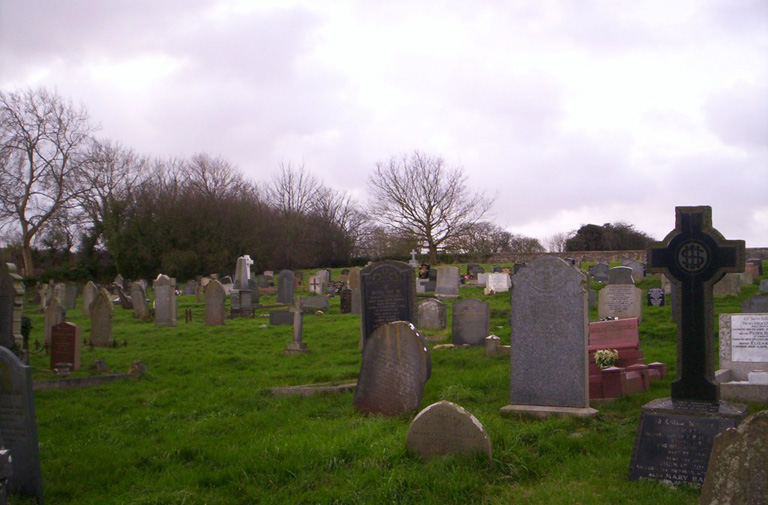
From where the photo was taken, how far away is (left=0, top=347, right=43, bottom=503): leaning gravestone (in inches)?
201

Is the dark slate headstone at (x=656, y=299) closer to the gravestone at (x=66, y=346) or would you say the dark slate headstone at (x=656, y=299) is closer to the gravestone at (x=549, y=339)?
the gravestone at (x=549, y=339)

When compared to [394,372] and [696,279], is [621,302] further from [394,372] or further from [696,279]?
[696,279]

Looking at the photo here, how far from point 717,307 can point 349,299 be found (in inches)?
387

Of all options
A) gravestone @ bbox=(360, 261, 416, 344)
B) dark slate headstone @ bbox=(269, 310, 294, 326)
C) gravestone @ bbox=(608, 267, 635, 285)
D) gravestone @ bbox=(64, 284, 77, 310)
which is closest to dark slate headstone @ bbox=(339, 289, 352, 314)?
dark slate headstone @ bbox=(269, 310, 294, 326)

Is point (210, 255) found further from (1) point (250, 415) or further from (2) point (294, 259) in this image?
(1) point (250, 415)

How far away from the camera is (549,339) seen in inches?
290

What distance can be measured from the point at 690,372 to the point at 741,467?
2.50 meters

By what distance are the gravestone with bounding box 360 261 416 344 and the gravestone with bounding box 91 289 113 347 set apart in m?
5.99

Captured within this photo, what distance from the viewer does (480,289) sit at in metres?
26.6

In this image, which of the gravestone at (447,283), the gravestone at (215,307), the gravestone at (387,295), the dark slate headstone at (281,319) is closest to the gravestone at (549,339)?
the gravestone at (387,295)

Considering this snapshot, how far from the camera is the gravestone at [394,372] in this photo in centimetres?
735

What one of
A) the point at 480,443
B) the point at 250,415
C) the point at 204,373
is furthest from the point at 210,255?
the point at 480,443

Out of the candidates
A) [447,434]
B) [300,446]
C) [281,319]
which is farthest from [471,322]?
[447,434]

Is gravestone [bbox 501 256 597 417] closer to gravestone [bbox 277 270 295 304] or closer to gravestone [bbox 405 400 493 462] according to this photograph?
gravestone [bbox 405 400 493 462]
